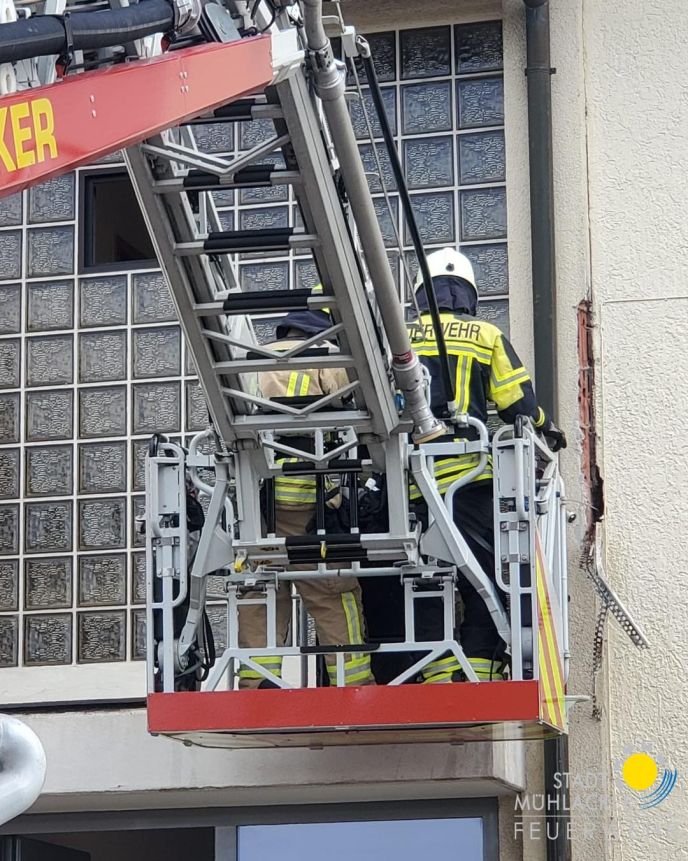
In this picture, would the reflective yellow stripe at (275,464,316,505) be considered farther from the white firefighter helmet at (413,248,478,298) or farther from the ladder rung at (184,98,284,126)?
the ladder rung at (184,98,284,126)

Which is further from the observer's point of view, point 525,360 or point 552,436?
point 525,360

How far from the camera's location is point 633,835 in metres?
8.59

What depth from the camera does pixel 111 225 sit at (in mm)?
10281

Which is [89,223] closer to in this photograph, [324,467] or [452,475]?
[324,467]

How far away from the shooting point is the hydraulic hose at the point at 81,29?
3967mm

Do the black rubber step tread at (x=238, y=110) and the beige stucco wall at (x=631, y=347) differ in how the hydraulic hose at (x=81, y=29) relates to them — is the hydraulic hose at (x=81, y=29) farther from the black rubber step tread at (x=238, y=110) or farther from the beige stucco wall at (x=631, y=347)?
the beige stucco wall at (x=631, y=347)

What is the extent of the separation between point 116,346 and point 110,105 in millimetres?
5409

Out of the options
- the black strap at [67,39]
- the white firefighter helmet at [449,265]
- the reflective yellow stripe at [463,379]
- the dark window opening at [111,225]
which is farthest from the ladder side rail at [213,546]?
the black strap at [67,39]

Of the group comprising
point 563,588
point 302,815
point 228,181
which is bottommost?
point 302,815

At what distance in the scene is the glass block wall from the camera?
9516mm

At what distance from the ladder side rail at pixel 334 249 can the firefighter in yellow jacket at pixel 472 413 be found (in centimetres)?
52

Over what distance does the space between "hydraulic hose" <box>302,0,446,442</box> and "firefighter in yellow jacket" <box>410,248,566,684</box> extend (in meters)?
0.39

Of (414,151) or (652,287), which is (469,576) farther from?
(414,151)

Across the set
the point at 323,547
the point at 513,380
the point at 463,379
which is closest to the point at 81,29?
the point at 323,547
